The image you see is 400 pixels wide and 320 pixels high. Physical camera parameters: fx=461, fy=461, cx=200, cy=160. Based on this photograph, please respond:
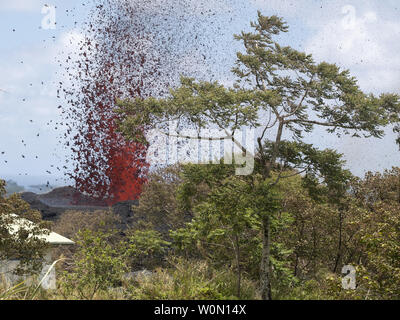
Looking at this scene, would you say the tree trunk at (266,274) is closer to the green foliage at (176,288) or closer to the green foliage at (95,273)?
the green foliage at (176,288)

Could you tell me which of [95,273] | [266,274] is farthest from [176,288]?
[266,274]

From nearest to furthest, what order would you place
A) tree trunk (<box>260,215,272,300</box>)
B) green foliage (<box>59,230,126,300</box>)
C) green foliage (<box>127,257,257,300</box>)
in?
green foliage (<box>127,257,257,300</box>)
green foliage (<box>59,230,126,300</box>)
tree trunk (<box>260,215,272,300</box>)

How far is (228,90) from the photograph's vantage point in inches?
397

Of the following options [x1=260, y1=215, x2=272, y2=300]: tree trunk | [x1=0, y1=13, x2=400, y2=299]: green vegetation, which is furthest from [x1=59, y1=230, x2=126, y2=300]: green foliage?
[x1=260, y1=215, x2=272, y2=300]: tree trunk

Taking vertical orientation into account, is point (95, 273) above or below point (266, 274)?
above

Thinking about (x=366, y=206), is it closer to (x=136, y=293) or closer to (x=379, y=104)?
(x=379, y=104)

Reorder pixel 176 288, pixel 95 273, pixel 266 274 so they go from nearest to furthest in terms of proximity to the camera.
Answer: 1. pixel 176 288
2. pixel 95 273
3. pixel 266 274

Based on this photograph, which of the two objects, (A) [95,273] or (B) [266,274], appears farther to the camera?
(B) [266,274]

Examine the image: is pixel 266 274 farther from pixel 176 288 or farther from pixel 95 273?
pixel 95 273

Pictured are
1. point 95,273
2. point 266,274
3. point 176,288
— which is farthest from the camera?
point 266,274

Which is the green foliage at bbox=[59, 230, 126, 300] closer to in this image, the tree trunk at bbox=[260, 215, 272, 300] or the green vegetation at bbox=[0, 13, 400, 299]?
the green vegetation at bbox=[0, 13, 400, 299]

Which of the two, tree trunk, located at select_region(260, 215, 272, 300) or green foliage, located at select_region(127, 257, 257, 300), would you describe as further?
tree trunk, located at select_region(260, 215, 272, 300)

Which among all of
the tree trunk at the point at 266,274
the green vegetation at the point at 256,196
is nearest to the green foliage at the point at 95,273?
the green vegetation at the point at 256,196

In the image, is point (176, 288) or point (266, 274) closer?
point (176, 288)
